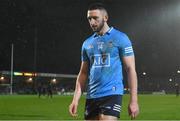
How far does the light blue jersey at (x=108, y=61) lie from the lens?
286 inches

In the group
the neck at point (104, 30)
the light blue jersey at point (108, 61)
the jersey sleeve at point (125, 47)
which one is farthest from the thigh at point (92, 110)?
the neck at point (104, 30)

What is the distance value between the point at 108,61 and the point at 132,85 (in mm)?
563

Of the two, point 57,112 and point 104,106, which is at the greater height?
point 104,106

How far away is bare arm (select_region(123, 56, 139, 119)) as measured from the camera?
6.88m

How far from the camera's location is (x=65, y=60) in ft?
414

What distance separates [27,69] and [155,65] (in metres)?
37.1

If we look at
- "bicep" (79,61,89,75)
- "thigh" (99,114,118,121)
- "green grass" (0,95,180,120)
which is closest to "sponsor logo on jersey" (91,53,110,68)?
"bicep" (79,61,89,75)

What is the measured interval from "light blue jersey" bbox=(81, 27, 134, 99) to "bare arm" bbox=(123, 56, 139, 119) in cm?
11

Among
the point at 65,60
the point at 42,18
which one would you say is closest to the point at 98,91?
the point at 42,18

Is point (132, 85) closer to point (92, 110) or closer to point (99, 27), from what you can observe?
point (92, 110)

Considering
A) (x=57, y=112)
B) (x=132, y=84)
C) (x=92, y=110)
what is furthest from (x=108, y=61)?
(x=57, y=112)

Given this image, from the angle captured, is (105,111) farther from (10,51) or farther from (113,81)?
(10,51)

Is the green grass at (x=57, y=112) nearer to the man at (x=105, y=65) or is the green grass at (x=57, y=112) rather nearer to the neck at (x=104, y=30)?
the man at (x=105, y=65)

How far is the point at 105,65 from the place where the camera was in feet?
24.1
